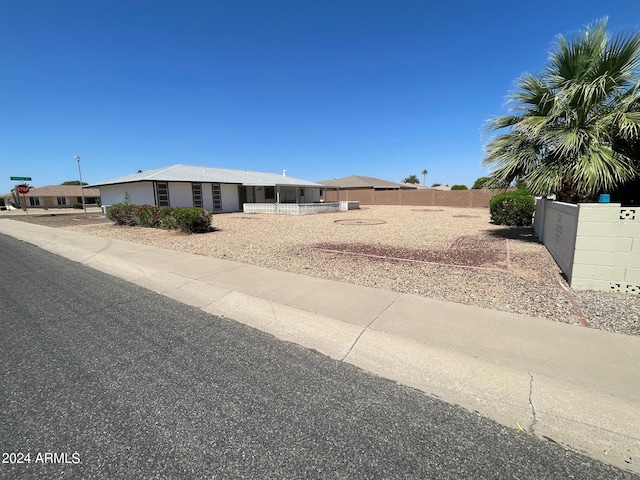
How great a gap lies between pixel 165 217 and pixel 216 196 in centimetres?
1254

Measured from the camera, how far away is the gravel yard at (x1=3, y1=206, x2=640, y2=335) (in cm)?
475

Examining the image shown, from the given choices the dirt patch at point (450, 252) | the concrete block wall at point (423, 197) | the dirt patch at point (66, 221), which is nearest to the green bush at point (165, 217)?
the dirt patch at point (66, 221)

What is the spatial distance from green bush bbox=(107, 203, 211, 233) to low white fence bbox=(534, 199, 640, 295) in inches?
499

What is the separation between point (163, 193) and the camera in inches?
919

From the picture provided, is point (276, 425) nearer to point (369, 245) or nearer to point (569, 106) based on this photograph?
point (369, 245)

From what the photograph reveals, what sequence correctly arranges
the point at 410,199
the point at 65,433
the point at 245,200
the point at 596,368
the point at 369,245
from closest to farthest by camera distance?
1. the point at 65,433
2. the point at 596,368
3. the point at 369,245
4. the point at 245,200
5. the point at 410,199

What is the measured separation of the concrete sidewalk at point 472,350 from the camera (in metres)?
2.47

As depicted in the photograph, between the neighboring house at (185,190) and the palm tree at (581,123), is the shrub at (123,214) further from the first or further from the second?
the palm tree at (581,123)

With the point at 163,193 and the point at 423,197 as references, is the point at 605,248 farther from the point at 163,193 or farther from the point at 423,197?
the point at 423,197

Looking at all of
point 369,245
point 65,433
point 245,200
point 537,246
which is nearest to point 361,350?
point 65,433

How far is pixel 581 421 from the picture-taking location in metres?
2.44

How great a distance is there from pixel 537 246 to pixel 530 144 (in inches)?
123

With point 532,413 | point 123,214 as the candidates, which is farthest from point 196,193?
point 532,413

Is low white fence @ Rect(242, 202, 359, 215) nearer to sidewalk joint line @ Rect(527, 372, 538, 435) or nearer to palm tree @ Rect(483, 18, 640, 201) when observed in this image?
palm tree @ Rect(483, 18, 640, 201)
